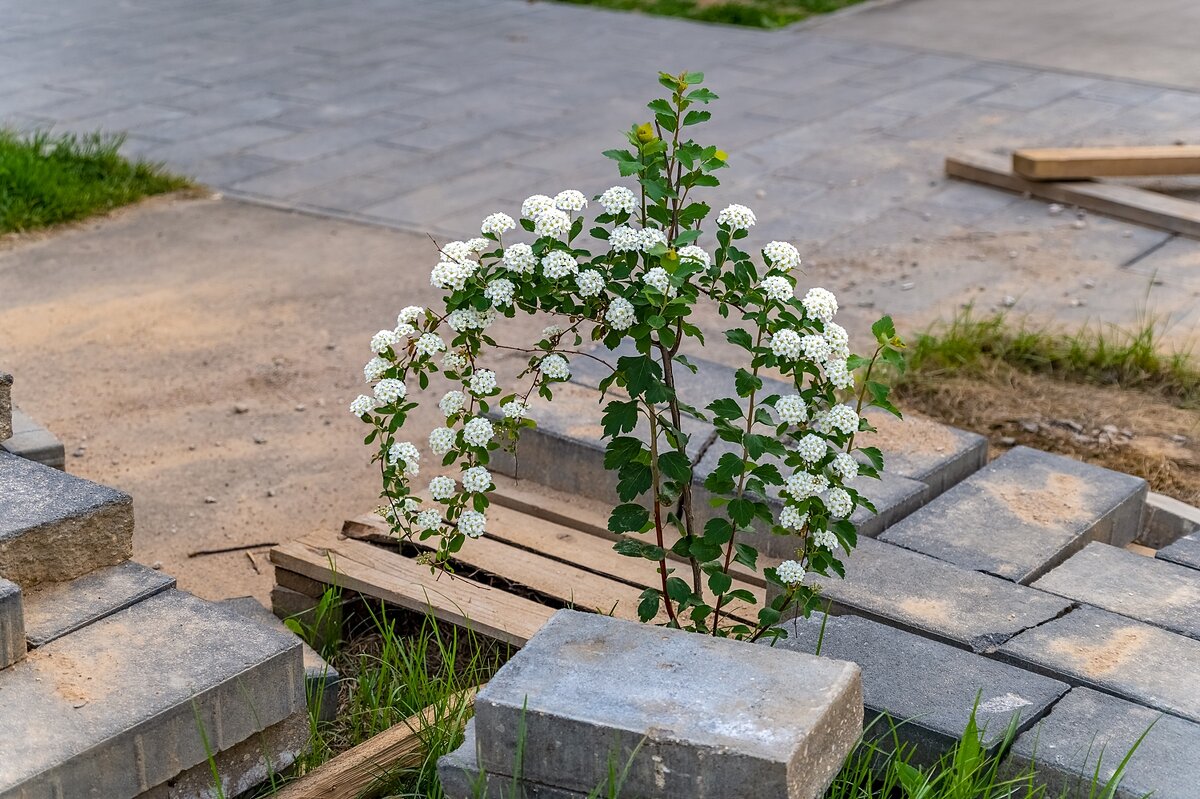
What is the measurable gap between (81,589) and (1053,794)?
72.0 inches

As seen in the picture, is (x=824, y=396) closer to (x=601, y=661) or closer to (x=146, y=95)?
(x=601, y=661)

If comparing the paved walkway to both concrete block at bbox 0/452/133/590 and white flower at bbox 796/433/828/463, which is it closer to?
white flower at bbox 796/433/828/463

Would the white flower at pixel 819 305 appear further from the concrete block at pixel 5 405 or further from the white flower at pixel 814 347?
the concrete block at pixel 5 405

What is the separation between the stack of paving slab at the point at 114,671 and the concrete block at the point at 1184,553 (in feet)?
6.41

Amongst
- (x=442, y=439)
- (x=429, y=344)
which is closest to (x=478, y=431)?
(x=442, y=439)

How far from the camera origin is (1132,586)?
3.07 m

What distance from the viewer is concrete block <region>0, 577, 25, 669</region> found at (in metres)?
2.44

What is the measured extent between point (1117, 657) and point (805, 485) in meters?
0.72

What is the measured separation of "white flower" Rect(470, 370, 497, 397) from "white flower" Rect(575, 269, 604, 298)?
0.78ft

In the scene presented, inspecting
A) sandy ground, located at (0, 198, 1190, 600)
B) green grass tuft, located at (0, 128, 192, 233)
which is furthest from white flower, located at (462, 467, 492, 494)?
green grass tuft, located at (0, 128, 192, 233)

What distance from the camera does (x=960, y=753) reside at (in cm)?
235

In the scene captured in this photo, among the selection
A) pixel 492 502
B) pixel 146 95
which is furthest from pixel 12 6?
pixel 492 502

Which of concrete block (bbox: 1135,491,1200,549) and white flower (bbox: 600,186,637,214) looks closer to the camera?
white flower (bbox: 600,186,637,214)

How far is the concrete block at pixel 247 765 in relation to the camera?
251 cm
